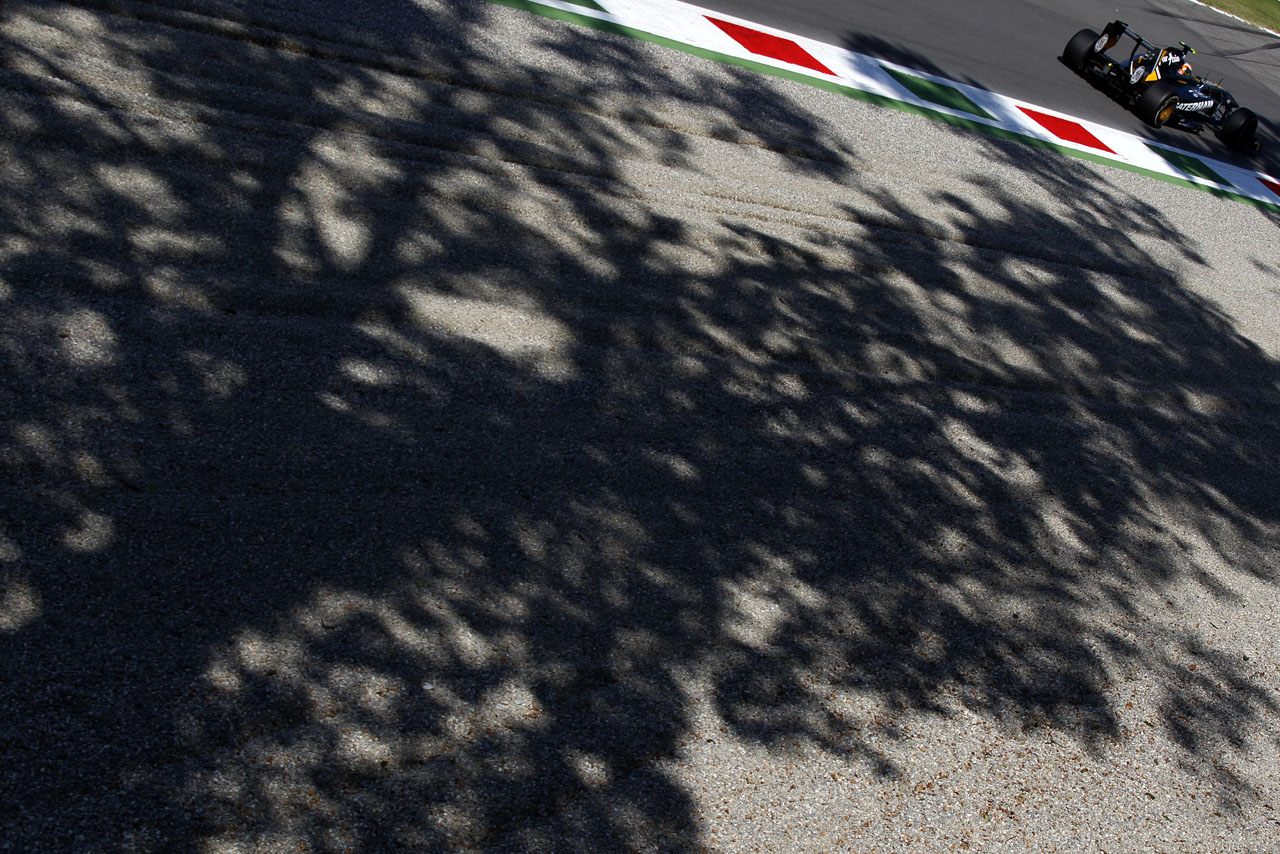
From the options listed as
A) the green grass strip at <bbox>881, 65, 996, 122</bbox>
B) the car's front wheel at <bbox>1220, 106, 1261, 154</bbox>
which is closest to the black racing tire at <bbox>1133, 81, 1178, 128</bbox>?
the car's front wheel at <bbox>1220, 106, 1261, 154</bbox>

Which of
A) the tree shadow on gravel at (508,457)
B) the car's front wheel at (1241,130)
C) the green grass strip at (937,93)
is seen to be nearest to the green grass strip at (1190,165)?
the car's front wheel at (1241,130)

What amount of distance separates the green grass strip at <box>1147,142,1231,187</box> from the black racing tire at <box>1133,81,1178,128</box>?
0.63 metres

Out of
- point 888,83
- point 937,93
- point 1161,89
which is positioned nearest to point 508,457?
point 888,83

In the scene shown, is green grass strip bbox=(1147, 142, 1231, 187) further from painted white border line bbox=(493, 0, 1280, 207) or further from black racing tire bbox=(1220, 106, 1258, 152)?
black racing tire bbox=(1220, 106, 1258, 152)

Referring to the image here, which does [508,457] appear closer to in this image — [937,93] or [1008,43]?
[937,93]

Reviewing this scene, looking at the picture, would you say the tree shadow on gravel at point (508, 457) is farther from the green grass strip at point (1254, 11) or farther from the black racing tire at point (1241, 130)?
the green grass strip at point (1254, 11)

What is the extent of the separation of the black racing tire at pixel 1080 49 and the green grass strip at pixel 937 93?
3.42 meters

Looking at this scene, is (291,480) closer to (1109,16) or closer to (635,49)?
(635,49)

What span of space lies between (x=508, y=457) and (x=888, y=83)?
7.77 metres

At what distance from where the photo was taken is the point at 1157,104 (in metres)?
13.0

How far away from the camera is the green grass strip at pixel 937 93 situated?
432 inches

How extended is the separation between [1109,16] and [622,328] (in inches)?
605

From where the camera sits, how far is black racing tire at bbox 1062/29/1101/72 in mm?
13648

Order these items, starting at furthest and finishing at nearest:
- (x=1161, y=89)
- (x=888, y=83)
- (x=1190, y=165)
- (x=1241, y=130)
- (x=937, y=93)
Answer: (x=1241, y=130) < (x=1161, y=89) < (x=1190, y=165) < (x=937, y=93) < (x=888, y=83)
